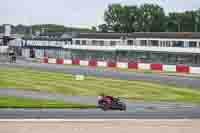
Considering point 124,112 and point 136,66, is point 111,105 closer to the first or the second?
point 124,112

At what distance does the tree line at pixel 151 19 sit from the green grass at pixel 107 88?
96.3m

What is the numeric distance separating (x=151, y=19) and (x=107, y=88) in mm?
104887

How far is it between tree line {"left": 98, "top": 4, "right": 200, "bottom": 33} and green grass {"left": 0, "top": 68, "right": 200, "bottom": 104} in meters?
96.3

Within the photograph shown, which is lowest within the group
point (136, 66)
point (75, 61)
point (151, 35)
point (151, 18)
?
point (136, 66)

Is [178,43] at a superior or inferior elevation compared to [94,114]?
superior

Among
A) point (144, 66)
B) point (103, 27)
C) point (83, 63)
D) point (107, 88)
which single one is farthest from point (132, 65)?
point (103, 27)

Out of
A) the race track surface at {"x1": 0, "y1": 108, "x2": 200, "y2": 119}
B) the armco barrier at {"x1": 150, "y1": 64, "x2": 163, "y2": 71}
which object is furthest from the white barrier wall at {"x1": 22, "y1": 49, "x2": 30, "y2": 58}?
the race track surface at {"x1": 0, "y1": 108, "x2": 200, "y2": 119}

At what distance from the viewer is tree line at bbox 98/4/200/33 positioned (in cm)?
14162

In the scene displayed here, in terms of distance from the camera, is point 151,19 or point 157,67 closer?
point 157,67

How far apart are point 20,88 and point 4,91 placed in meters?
2.54

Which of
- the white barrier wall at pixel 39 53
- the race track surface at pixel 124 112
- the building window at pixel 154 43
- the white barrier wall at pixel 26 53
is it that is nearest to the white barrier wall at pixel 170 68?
the race track surface at pixel 124 112

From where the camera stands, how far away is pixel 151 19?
14312 cm

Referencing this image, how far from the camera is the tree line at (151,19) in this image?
14162 centimetres

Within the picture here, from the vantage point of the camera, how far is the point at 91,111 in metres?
28.0
